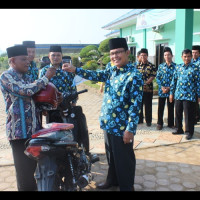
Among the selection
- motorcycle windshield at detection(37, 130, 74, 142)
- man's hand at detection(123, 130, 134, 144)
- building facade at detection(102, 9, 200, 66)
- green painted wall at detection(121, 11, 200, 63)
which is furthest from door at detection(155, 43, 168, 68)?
motorcycle windshield at detection(37, 130, 74, 142)

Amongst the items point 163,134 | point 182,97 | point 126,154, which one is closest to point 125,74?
point 126,154

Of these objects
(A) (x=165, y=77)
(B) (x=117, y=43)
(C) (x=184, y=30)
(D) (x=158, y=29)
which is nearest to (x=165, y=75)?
(A) (x=165, y=77)

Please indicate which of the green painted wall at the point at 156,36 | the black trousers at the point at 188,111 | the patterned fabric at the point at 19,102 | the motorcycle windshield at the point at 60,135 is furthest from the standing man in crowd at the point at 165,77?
the green painted wall at the point at 156,36

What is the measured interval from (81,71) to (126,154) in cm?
120

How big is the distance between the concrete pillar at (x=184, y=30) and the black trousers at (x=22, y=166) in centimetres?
448

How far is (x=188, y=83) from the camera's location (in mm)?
4648

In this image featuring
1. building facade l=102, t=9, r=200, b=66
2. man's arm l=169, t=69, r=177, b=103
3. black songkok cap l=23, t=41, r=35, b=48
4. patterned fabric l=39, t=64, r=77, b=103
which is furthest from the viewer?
building facade l=102, t=9, r=200, b=66

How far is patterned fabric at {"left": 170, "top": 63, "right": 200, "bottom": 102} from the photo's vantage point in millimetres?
4625

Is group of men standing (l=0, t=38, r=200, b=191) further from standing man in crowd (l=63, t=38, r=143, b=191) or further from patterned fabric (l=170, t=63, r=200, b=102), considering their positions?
patterned fabric (l=170, t=63, r=200, b=102)

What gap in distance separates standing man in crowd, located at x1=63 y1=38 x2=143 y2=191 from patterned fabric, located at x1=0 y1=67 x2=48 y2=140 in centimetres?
78

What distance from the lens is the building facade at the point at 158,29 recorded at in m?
6.22

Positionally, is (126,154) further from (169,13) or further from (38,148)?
(169,13)

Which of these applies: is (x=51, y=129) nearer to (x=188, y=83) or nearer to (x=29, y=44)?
(x=29, y=44)

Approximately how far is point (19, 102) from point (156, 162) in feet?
7.83
